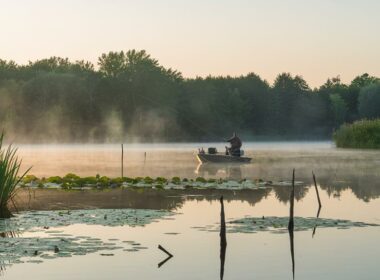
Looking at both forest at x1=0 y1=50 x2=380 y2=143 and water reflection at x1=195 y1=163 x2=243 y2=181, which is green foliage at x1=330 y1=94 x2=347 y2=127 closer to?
forest at x1=0 y1=50 x2=380 y2=143

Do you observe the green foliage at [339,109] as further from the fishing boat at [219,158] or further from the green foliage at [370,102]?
the fishing boat at [219,158]

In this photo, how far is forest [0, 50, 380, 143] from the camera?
431ft

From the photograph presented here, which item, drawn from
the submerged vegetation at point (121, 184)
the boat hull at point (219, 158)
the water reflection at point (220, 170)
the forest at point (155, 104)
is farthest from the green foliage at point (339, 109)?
the submerged vegetation at point (121, 184)

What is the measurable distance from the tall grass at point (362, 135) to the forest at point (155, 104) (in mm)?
49439

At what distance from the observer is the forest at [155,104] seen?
431 ft

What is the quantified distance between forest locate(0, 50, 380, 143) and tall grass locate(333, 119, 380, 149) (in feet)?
162

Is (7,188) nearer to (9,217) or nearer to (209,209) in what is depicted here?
(9,217)

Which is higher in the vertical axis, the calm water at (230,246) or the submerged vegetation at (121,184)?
the submerged vegetation at (121,184)

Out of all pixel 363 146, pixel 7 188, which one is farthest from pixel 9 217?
pixel 363 146

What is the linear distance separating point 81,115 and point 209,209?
110m

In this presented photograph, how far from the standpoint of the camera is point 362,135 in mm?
77625

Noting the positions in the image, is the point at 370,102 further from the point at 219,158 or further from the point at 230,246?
the point at 230,246

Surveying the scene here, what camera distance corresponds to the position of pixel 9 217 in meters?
21.5

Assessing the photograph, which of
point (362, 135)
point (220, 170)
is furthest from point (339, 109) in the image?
point (220, 170)
